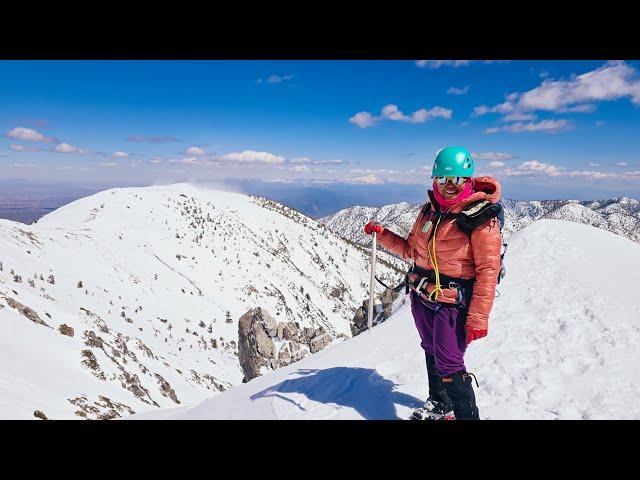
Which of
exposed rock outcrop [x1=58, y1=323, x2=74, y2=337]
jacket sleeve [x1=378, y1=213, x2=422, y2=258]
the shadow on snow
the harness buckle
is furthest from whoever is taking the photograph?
exposed rock outcrop [x1=58, y1=323, x2=74, y2=337]

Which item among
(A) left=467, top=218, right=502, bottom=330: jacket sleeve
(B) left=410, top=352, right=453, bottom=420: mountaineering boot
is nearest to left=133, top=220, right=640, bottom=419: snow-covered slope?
(B) left=410, top=352, right=453, bottom=420: mountaineering boot

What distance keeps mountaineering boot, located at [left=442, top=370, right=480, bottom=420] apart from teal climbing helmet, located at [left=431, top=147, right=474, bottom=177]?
2.35 meters

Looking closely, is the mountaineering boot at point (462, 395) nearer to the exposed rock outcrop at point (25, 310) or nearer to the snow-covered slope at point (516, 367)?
the snow-covered slope at point (516, 367)

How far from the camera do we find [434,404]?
4852 mm

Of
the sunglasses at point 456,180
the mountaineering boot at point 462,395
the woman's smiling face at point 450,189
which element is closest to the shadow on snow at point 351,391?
the mountaineering boot at point 462,395

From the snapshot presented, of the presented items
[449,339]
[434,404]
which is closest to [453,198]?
[449,339]

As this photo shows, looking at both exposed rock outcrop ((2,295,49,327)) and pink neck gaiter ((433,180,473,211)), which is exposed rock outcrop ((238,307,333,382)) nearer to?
exposed rock outcrop ((2,295,49,327))

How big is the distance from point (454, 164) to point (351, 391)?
374 cm

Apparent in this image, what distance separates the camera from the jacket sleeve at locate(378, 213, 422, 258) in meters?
5.00

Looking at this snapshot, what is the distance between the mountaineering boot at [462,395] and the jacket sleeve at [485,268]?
29.5 inches

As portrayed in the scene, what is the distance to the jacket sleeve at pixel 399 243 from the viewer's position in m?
5.00

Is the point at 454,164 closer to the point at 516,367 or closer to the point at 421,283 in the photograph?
the point at 421,283
